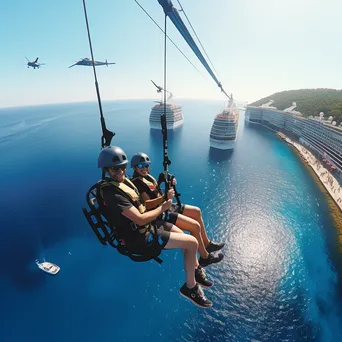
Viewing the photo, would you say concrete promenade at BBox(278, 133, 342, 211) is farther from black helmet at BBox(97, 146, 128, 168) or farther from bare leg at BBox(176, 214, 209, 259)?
black helmet at BBox(97, 146, 128, 168)

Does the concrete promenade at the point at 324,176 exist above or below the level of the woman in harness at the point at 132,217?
below

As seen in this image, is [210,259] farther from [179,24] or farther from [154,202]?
[179,24]

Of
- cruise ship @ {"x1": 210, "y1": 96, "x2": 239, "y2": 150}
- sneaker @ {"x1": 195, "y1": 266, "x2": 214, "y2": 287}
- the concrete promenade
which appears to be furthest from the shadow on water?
sneaker @ {"x1": 195, "y1": 266, "x2": 214, "y2": 287}

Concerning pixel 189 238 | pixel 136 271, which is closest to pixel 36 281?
pixel 136 271

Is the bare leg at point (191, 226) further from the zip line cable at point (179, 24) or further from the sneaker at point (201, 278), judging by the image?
the zip line cable at point (179, 24)

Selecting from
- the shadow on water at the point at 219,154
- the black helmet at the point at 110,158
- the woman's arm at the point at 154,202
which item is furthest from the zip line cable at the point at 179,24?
the shadow on water at the point at 219,154

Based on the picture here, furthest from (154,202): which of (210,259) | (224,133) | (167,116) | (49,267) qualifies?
(167,116)

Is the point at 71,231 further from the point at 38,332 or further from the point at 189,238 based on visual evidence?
the point at 189,238
